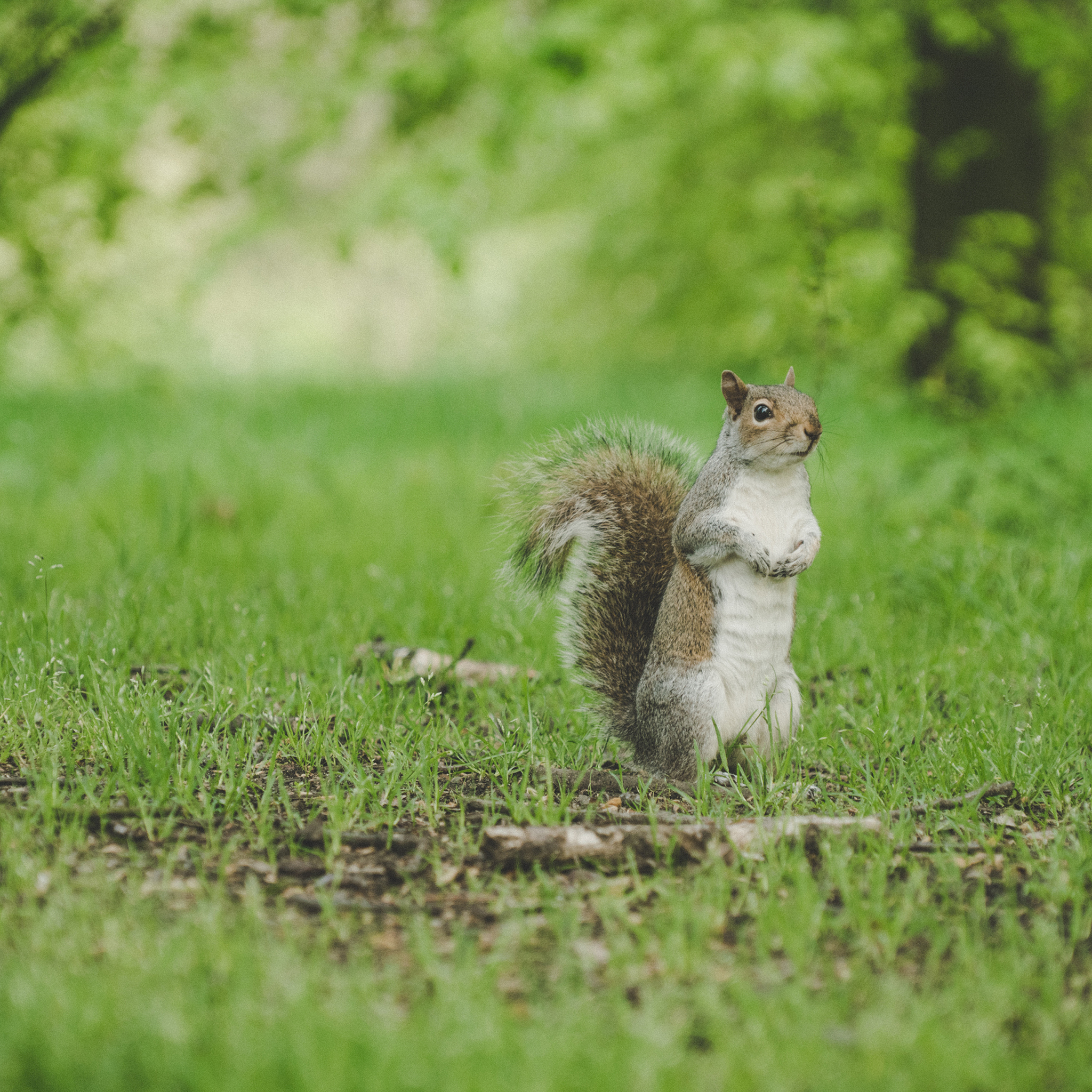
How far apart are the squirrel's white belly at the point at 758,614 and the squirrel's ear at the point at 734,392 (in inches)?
5.4

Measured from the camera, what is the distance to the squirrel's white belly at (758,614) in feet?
6.63

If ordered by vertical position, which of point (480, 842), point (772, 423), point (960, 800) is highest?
point (772, 423)

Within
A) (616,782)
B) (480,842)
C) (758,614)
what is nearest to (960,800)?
(758,614)

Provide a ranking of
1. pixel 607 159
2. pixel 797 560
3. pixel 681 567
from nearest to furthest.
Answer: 1. pixel 797 560
2. pixel 681 567
3. pixel 607 159

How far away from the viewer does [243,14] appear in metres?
5.62

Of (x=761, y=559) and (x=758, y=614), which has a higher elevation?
(x=761, y=559)

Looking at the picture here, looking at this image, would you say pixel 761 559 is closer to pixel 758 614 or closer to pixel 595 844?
pixel 758 614

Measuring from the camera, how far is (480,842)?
185 cm

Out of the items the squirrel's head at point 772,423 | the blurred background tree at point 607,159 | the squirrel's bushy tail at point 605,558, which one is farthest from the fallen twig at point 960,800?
the blurred background tree at point 607,159

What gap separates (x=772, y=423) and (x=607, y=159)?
27.4 feet

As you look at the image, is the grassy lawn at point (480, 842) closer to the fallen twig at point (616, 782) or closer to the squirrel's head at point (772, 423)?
the fallen twig at point (616, 782)

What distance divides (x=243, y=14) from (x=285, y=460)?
228cm

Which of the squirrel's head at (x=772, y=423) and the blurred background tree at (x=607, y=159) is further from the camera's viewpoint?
the blurred background tree at (x=607, y=159)

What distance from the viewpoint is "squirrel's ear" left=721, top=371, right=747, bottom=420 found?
2.06m
